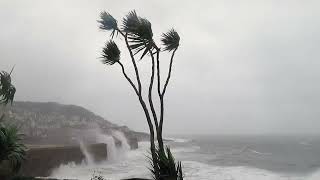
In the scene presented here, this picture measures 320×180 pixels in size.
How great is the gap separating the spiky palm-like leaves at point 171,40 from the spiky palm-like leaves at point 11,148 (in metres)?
4.03

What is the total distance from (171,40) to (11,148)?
4.35 m

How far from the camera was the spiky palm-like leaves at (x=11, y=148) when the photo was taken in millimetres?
9203

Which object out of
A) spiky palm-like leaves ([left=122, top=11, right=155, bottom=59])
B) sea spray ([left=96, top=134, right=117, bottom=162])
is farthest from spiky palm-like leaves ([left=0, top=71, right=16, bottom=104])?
sea spray ([left=96, top=134, right=117, bottom=162])

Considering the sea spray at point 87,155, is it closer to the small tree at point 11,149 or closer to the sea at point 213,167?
the sea at point 213,167

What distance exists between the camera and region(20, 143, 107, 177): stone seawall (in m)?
22.7

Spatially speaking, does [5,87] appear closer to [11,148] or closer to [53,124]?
[11,148]

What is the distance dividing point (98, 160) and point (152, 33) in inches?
1206

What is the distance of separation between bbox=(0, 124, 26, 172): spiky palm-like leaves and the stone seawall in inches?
345

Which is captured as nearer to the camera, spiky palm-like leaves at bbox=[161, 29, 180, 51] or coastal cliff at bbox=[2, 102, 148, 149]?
spiky palm-like leaves at bbox=[161, 29, 180, 51]

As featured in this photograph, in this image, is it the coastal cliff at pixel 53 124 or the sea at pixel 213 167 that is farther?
the coastal cliff at pixel 53 124

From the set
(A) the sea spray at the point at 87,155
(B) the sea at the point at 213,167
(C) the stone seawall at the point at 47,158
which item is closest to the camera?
(C) the stone seawall at the point at 47,158

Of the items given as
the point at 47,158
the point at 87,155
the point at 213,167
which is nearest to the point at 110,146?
the point at 87,155

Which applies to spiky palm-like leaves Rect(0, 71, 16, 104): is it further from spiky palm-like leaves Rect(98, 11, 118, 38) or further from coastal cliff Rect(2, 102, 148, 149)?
coastal cliff Rect(2, 102, 148, 149)

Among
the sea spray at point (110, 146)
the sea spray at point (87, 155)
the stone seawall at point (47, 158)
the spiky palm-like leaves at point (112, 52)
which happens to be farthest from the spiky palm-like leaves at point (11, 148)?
the sea spray at point (110, 146)
